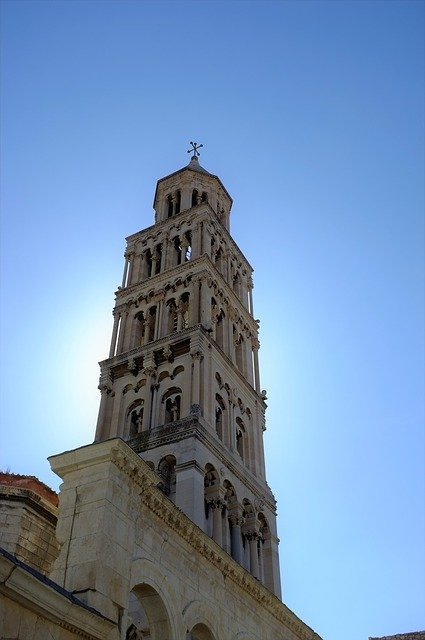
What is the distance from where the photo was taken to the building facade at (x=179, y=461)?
49.9ft

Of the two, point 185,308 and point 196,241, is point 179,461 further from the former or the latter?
point 196,241

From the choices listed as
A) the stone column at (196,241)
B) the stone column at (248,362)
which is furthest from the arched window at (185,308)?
the stone column at (248,362)

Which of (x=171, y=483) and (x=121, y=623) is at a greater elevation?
(x=171, y=483)

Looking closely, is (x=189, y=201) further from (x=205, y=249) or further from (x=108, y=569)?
(x=108, y=569)

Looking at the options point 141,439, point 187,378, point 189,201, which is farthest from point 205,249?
point 141,439

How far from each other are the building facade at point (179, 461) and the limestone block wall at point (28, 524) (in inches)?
95.7

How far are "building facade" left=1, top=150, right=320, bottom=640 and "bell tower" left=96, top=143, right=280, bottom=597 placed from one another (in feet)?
0.26

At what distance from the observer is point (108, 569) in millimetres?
14391

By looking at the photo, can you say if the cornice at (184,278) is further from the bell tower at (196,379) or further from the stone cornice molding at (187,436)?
the stone cornice molding at (187,436)

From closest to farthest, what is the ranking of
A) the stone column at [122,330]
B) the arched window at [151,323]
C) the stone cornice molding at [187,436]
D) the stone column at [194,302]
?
the stone cornice molding at [187,436] < the stone column at [194,302] < the stone column at [122,330] < the arched window at [151,323]

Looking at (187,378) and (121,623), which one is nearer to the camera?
(121,623)

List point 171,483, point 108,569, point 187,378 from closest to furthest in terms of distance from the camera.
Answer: point 108,569 → point 171,483 → point 187,378

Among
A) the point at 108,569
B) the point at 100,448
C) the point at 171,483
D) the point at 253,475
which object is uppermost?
the point at 253,475

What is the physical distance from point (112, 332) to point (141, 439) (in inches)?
344
